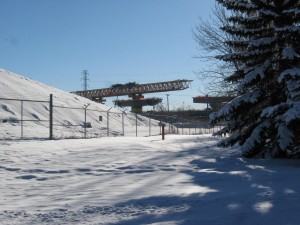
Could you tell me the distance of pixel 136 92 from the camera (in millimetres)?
77812

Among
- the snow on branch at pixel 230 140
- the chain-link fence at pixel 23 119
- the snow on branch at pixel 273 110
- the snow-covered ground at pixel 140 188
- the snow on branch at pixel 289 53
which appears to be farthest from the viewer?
the chain-link fence at pixel 23 119

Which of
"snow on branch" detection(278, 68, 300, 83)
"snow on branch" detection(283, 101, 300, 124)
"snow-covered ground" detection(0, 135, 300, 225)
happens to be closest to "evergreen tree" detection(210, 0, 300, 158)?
"snow on branch" detection(278, 68, 300, 83)

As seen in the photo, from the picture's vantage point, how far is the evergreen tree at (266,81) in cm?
1267

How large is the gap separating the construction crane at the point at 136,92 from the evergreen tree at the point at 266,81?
56.5 m

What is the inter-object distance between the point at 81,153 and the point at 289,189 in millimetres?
7448

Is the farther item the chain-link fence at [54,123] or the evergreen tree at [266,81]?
the chain-link fence at [54,123]

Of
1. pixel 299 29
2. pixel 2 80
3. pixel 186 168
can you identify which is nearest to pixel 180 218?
pixel 186 168

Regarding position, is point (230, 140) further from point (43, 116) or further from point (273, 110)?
point (43, 116)

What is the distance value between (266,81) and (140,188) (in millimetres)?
7098

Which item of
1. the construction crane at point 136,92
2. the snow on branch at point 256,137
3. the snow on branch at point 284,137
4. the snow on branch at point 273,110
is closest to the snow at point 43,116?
the snow on branch at point 256,137

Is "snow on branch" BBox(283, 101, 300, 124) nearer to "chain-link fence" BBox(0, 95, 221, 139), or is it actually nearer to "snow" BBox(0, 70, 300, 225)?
"snow" BBox(0, 70, 300, 225)

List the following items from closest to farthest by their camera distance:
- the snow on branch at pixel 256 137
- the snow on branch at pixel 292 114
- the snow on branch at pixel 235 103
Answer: the snow on branch at pixel 292 114 → the snow on branch at pixel 256 137 → the snow on branch at pixel 235 103

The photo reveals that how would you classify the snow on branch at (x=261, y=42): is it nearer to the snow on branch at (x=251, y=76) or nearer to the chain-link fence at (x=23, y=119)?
the snow on branch at (x=251, y=76)

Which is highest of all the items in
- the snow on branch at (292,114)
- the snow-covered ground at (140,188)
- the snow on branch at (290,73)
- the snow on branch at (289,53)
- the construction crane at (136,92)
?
the construction crane at (136,92)
